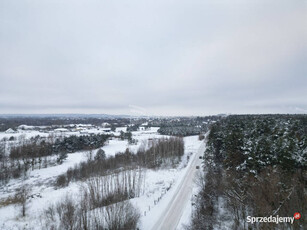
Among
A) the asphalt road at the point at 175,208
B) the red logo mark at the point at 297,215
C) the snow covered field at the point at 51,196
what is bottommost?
the snow covered field at the point at 51,196

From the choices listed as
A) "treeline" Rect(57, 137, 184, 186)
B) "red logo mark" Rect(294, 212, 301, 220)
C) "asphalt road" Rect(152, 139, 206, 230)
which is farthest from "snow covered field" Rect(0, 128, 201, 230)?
"red logo mark" Rect(294, 212, 301, 220)

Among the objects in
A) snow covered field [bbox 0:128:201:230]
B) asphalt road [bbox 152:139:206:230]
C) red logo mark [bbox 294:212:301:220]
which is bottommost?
snow covered field [bbox 0:128:201:230]

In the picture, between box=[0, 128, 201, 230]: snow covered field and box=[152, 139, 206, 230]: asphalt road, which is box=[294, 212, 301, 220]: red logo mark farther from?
box=[152, 139, 206, 230]: asphalt road

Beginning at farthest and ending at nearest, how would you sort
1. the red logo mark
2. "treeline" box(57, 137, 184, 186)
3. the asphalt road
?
"treeline" box(57, 137, 184, 186) < the asphalt road < the red logo mark

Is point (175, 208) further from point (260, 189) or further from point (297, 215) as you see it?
point (297, 215)

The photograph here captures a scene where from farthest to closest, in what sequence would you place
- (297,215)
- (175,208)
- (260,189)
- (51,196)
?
(51,196)
(175,208)
(260,189)
(297,215)

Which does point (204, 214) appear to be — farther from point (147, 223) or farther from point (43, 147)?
point (43, 147)

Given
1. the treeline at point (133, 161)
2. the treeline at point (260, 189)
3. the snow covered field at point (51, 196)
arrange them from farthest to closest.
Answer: the treeline at point (133, 161)
the snow covered field at point (51, 196)
the treeline at point (260, 189)

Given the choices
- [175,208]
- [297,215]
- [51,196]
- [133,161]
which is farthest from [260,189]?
[133,161]

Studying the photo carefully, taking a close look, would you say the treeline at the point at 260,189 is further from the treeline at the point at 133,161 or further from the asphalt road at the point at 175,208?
the treeline at the point at 133,161

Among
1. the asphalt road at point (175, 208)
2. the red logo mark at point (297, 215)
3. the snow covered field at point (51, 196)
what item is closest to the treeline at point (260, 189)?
the red logo mark at point (297, 215)
